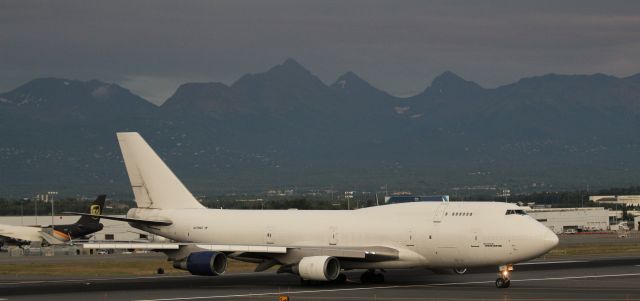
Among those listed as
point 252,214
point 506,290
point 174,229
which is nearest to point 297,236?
point 252,214

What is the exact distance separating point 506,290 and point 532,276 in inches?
405

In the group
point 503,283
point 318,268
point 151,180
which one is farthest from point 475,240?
point 151,180

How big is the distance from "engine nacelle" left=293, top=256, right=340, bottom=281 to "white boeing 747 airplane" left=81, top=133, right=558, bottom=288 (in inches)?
1.8

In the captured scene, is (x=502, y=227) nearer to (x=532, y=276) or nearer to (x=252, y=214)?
(x=532, y=276)

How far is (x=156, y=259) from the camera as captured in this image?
90.0m

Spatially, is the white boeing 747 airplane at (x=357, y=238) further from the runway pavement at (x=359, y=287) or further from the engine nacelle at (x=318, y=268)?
the runway pavement at (x=359, y=287)


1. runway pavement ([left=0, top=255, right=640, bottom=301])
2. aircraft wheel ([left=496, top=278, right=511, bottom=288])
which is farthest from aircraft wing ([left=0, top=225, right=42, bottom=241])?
aircraft wheel ([left=496, top=278, right=511, bottom=288])

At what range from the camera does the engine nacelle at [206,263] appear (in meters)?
56.9

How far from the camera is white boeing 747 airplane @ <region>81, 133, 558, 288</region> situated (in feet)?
180

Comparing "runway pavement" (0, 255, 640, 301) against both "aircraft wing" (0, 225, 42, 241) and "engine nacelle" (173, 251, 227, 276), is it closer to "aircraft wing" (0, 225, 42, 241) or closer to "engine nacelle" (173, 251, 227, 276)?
"engine nacelle" (173, 251, 227, 276)

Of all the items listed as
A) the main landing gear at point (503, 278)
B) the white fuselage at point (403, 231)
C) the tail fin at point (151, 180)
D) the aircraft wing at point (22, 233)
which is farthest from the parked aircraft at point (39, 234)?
the main landing gear at point (503, 278)

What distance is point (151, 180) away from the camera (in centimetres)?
6612

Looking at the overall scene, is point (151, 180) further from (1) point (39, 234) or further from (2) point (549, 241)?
(1) point (39, 234)

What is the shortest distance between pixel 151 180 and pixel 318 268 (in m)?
14.2
